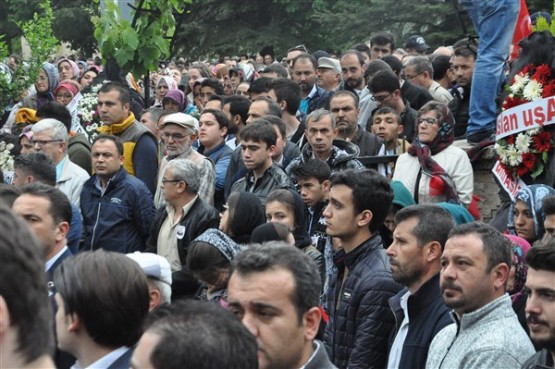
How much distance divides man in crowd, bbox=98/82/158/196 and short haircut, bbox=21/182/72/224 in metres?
3.64

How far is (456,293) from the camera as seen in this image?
5008mm

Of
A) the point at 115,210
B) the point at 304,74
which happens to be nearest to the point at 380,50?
the point at 304,74

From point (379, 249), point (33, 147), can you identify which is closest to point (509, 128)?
point (379, 249)

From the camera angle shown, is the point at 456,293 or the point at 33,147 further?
the point at 33,147

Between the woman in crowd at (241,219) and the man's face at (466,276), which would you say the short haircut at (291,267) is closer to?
the man's face at (466,276)

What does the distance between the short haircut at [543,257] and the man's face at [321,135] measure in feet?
14.1

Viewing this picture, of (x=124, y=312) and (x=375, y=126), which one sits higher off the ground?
(x=375, y=126)

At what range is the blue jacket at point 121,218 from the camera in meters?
8.83

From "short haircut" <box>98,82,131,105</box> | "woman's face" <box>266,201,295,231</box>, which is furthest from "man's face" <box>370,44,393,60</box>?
"woman's face" <box>266,201,295,231</box>

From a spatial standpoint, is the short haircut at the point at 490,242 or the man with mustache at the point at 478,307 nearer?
the man with mustache at the point at 478,307

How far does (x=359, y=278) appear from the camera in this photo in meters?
5.88

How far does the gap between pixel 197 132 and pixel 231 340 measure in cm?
749

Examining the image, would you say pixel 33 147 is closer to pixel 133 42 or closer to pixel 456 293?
pixel 133 42

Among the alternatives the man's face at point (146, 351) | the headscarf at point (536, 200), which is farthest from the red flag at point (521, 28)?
the man's face at point (146, 351)
